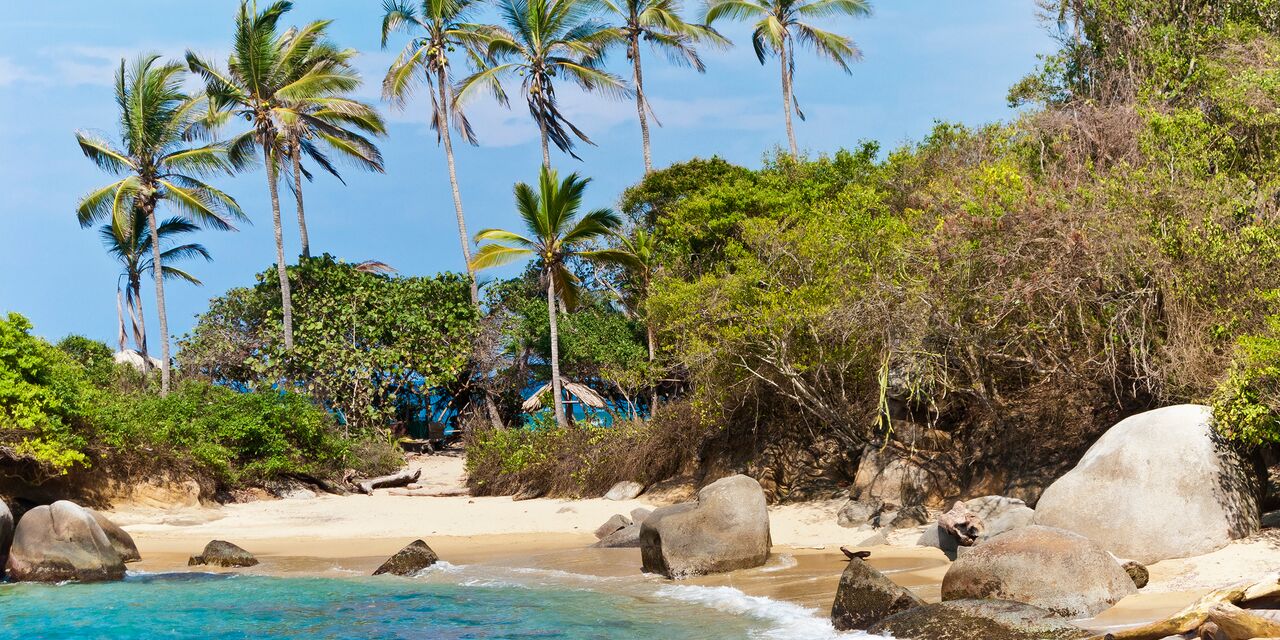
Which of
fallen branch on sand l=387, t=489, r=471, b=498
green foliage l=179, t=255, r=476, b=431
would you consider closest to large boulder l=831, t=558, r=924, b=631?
fallen branch on sand l=387, t=489, r=471, b=498

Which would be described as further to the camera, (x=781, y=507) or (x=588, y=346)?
(x=588, y=346)

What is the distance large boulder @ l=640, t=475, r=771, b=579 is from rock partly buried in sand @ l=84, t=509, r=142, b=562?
7.23m

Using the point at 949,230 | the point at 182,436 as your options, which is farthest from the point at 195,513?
the point at 949,230

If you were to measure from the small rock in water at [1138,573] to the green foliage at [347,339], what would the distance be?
20528 millimetres

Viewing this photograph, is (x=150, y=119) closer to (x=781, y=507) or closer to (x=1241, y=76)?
(x=781, y=507)

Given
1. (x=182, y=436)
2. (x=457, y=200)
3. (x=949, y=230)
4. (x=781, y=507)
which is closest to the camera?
(x=949, y=230)

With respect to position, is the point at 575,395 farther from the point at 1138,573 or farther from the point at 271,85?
the point at 1138,573

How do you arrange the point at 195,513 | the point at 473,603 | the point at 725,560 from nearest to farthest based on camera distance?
the point at 473,603, the point at 725,560, the point at 195,513

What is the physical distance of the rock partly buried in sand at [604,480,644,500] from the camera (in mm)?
17719

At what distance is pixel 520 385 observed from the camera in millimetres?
29438

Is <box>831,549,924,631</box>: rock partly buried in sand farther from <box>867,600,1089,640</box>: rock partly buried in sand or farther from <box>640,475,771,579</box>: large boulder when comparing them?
<box>640,475,771,579</box>: large boulder

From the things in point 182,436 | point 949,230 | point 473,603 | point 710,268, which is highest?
point 710,268

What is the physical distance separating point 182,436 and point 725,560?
12234mm

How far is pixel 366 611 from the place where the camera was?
33.5 feet
